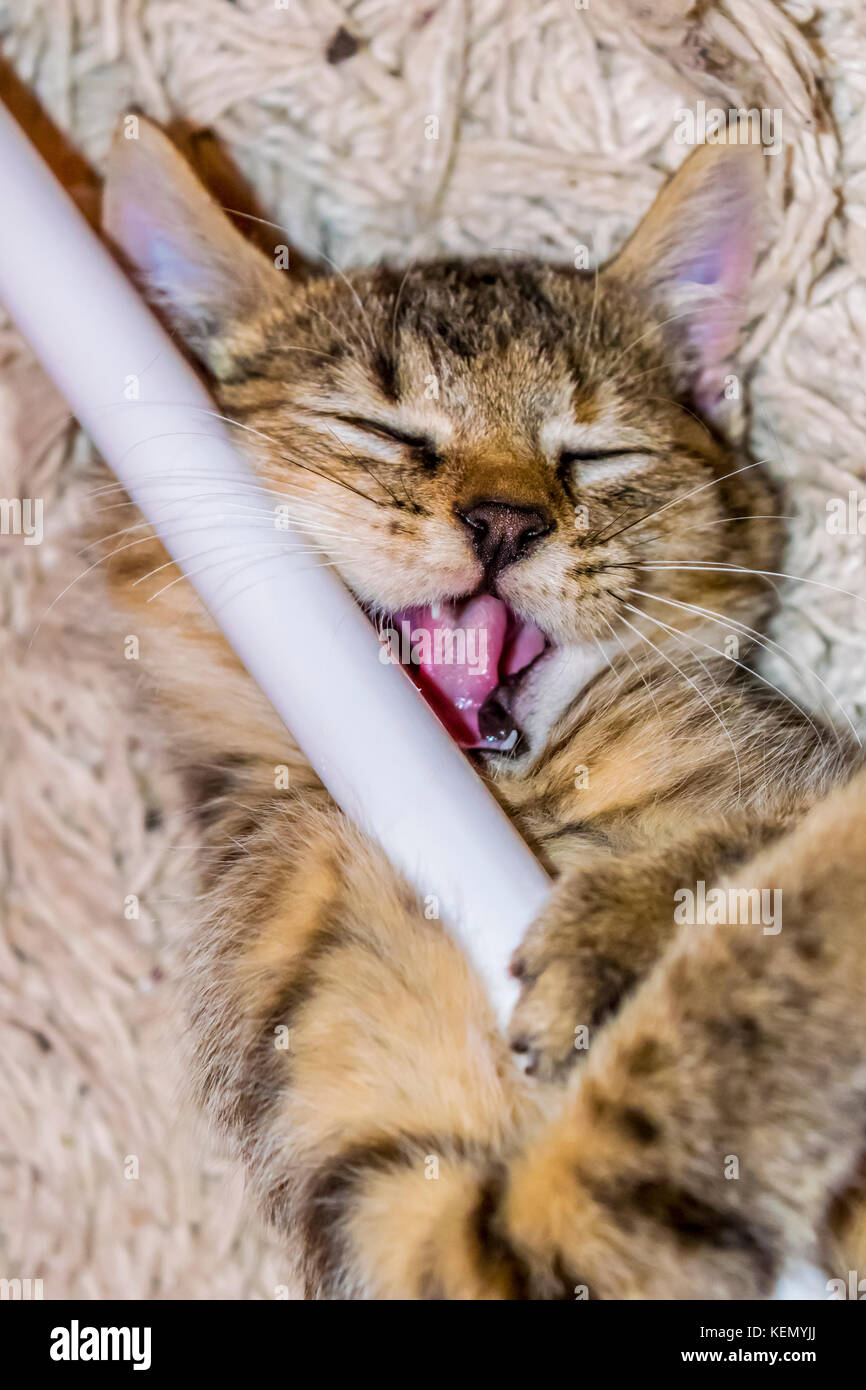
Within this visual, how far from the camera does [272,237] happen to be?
116 cm

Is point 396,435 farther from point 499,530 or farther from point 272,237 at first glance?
point 272,237

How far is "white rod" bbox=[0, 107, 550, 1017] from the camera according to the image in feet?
2.64

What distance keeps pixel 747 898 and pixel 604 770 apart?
0.22m

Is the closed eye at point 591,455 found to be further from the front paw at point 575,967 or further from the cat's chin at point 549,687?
the front paw at point 575,967

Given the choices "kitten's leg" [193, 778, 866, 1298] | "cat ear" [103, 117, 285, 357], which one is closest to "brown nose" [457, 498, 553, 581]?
"kitten's leg" [193, 778, 866, 1298]

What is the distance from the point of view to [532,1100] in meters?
0.78

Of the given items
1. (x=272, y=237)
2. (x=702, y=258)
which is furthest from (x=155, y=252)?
(x=702, y=258)

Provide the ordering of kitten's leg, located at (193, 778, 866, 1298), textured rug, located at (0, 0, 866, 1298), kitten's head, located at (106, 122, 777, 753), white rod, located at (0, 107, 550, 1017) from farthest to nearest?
textured rug, located at (0, 0, 866, 1298) → kitten's head, located at (106, 122, 777, 753) → white rod, located at (0, 107, 550, 1017) → kitten's leg, located at (193, 778, 866, 1298)

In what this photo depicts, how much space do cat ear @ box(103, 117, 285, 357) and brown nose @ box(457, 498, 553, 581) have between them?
34cm

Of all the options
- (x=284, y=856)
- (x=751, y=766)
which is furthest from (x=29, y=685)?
(x=751, y=766)

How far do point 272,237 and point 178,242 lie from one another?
17 centimetres

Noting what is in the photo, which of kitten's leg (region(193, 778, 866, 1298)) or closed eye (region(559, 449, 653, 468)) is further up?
closed eye (region(559, 449, 653, 468))

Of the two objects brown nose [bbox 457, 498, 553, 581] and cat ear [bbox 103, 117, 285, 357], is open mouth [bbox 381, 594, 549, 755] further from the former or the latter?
cat ear [bbox 103, 117, 285, 357]

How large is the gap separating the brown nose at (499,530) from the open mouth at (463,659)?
0.20ft
